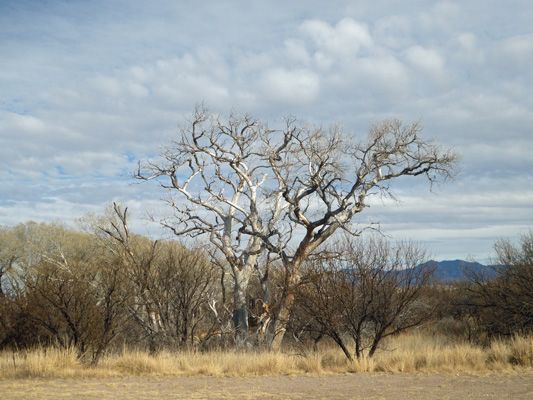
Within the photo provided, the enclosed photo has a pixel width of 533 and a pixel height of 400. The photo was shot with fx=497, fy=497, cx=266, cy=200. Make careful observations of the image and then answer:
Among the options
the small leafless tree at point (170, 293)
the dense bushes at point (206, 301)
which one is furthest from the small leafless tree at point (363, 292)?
the small leafless tree at point (170, 293)

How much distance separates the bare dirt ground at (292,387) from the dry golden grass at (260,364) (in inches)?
26.7

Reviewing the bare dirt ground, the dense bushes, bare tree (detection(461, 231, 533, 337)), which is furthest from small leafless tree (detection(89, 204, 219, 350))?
bare tree (detection(461, 231, 533, 337))

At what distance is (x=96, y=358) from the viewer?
14086 millimetres

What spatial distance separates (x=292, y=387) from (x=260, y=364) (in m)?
2.40

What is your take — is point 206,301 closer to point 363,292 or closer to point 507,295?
point 363,292

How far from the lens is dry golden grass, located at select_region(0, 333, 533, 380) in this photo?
41.0ft

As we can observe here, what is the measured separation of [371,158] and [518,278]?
7.09 meters

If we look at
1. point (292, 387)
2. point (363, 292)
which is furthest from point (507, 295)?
point (292, 387)

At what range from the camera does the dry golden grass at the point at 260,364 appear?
41.0 ft

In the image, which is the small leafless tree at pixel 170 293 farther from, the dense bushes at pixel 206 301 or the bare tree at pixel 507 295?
the bare tree at pixel 507 295

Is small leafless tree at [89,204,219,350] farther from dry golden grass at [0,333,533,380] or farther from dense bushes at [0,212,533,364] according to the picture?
dry golden grass at [0,333,533,380]

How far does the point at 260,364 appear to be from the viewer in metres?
13.1

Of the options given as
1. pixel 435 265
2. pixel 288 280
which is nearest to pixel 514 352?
pixel 435 265

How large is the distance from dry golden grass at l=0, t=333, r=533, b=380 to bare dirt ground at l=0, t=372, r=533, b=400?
2.23 feet
